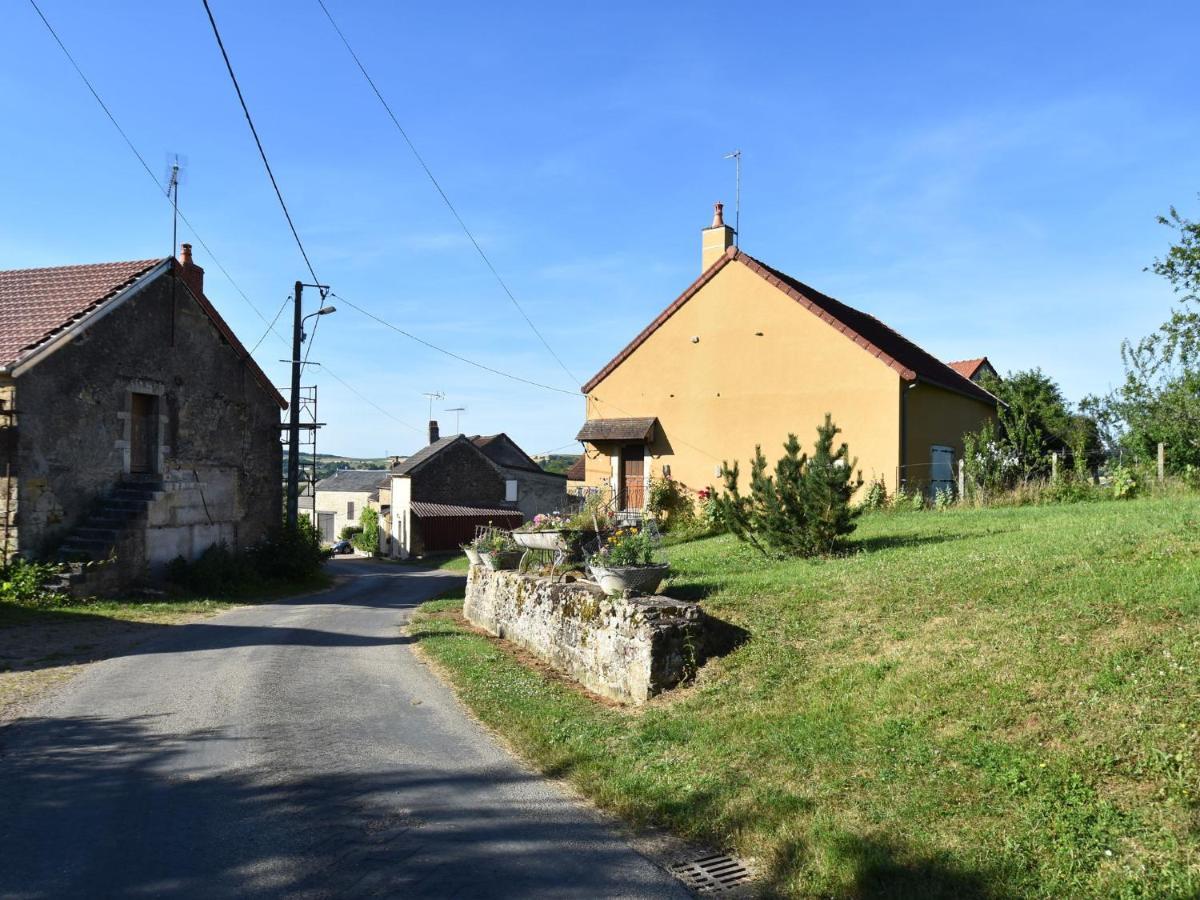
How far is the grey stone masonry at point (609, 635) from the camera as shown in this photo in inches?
308

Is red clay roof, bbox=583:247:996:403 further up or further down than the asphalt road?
further up

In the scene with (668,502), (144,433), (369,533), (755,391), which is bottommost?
(369,533)

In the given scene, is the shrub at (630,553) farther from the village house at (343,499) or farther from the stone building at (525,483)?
the village house at (343,499)

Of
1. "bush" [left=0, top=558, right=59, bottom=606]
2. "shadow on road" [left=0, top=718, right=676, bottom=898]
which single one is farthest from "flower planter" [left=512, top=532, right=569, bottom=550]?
"bush" [left=0, top=558, right=59, bottom=606]

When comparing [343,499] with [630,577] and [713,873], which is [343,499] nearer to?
[630,577]

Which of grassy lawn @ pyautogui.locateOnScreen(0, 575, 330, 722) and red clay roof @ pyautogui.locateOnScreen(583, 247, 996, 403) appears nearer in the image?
grassy lawn @ pyautogui.locateOnScreen(0, 575, 330, 722)

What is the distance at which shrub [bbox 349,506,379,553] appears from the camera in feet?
161

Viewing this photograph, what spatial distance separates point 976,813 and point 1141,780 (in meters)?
0.82

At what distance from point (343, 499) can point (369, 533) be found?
32.3 ft

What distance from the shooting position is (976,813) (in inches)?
177

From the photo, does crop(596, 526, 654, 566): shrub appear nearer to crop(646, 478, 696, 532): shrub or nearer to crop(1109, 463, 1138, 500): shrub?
crop(1109, 463, 1138, 500): shrub

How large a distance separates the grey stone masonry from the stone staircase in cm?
908

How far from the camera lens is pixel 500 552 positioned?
1488 cm

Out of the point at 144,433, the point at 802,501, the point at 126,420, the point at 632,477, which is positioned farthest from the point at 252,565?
the point at 802,501
